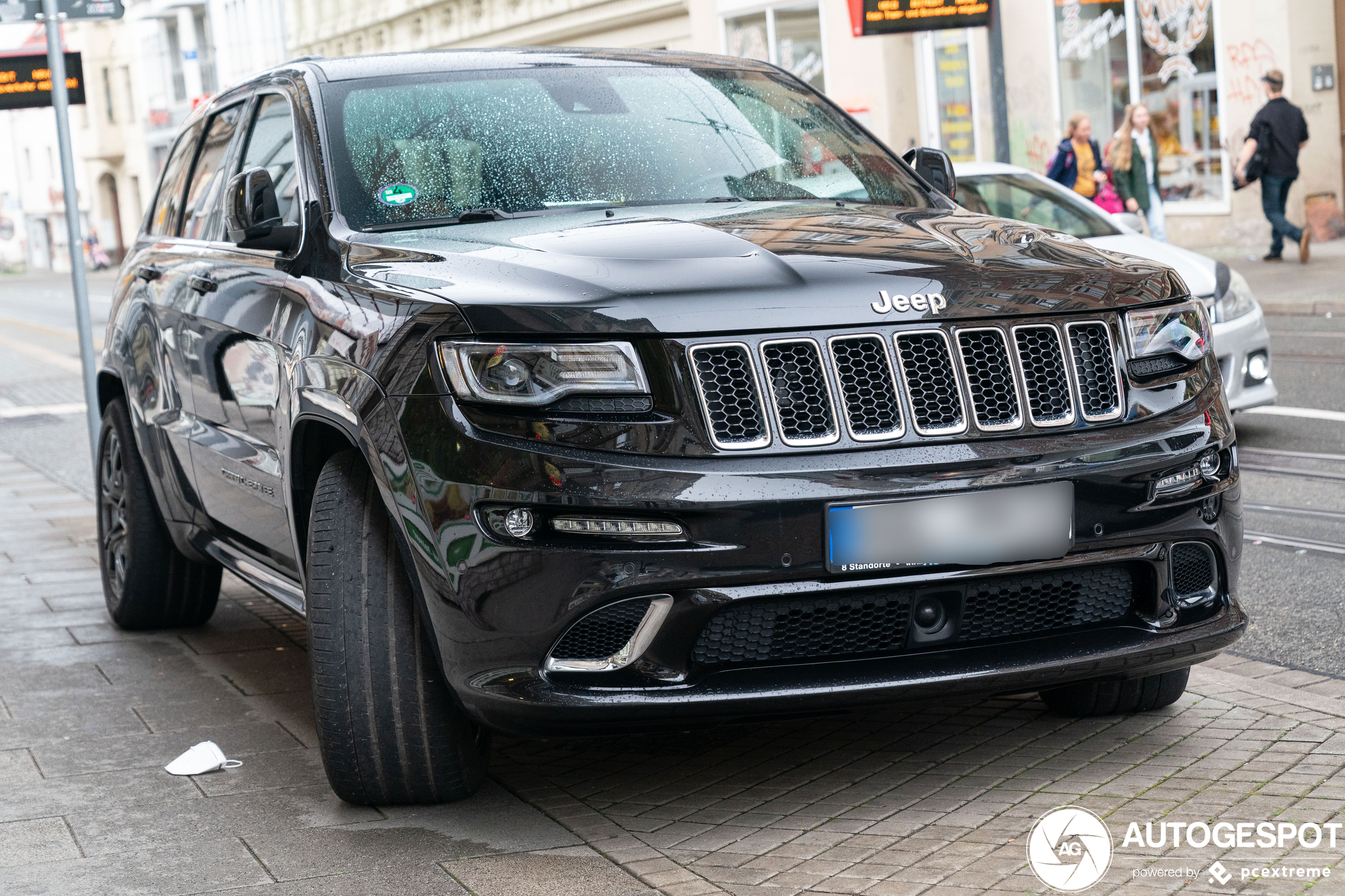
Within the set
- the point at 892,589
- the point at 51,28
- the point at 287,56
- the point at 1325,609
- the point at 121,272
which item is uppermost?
the point at 287,56

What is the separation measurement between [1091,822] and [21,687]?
3504 millimetres

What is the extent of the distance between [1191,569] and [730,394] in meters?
1.18

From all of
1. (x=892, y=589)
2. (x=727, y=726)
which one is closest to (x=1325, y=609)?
(x=727, y=726)

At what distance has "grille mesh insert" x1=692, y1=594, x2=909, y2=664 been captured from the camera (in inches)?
139

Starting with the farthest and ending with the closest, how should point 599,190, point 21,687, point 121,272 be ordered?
point 121,272 < point 21,687 < point 599,190

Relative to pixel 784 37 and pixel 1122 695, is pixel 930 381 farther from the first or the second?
pixel 784 37

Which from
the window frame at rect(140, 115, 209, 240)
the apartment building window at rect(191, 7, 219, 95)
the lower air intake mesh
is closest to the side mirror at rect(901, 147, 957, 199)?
the lower air intake mesh

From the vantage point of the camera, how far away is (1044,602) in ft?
12.3

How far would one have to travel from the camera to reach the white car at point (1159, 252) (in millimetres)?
8750

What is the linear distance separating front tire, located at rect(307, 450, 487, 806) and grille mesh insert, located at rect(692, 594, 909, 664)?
67cm

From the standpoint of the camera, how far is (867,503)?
3451mm

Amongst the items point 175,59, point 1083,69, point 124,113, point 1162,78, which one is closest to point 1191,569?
point 1162,78

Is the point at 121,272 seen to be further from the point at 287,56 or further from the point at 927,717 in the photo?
the point at 287,56

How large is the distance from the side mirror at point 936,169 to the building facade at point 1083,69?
34.7 ft
